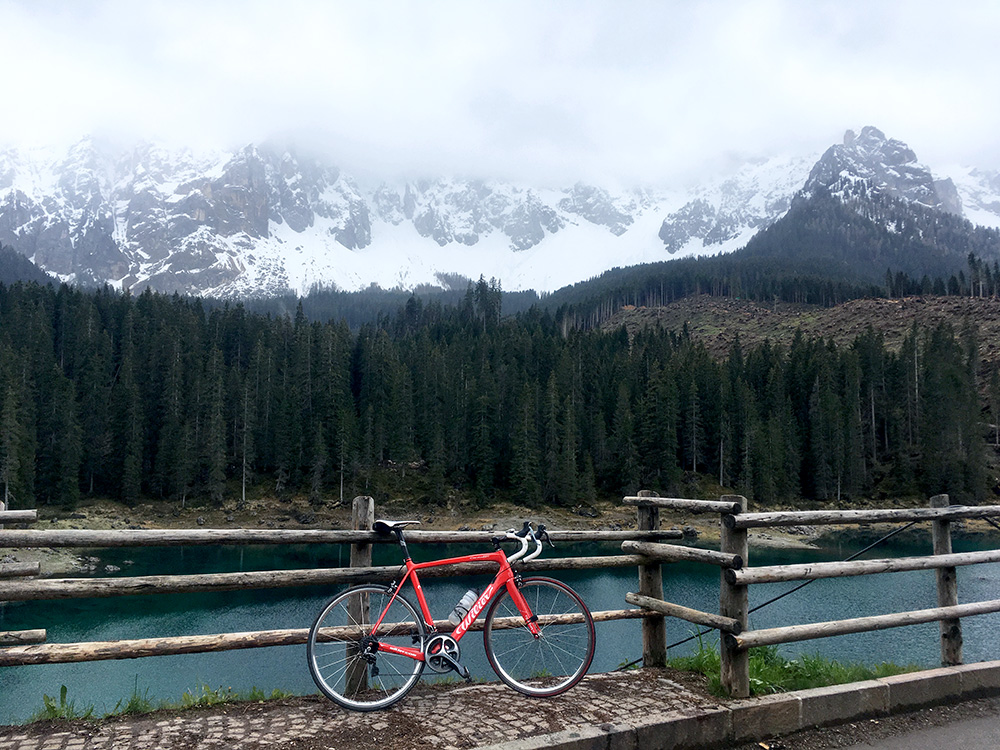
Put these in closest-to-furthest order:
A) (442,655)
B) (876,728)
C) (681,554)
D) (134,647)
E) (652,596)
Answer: (134,647), (442,655), (876,728), (681,554), (652,596)

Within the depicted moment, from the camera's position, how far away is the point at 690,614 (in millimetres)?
7039

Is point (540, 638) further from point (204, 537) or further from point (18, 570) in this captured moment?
point (18, 570)

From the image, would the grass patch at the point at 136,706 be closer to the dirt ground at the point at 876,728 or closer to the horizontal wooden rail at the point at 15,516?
the horizontal wooden rail at the point at 15,516

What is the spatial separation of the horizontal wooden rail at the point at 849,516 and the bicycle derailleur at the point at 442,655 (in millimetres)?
3019

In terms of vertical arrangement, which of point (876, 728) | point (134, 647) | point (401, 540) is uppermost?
point (401, 540)

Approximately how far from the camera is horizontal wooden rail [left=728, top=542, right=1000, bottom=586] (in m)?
6.59

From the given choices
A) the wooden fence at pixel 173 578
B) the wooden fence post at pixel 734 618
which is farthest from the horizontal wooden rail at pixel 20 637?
the wooden fence post at pixel 734 618

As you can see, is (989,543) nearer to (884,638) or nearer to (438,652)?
(884,638)

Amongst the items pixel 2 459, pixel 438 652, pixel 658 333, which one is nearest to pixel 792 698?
pixel 438 652

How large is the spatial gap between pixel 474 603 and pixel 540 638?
91 cm

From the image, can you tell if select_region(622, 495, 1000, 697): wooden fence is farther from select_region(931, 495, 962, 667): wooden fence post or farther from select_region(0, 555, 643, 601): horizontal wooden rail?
select_region(0, 555, 643, 601): horizontal wooden rail

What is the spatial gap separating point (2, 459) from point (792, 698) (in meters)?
86.4

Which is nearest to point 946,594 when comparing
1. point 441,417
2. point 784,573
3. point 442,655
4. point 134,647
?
point 784,573

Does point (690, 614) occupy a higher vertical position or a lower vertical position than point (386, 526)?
lower
